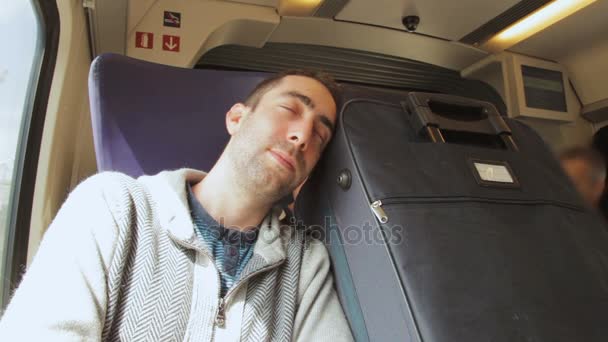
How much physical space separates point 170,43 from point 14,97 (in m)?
1.33

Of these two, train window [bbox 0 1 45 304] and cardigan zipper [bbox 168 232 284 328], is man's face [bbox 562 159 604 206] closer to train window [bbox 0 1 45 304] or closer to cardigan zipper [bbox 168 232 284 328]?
cardigan zipper [bbox 168 232 284 328]

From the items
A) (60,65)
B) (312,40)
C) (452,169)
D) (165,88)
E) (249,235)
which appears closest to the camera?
(452,169)

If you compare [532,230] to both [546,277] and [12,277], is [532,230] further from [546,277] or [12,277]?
[12,277]

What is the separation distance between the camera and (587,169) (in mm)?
1368

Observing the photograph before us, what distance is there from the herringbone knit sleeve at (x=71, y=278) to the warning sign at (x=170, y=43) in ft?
6.32

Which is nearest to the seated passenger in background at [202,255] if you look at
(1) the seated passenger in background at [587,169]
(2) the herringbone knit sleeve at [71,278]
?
(2) the herringbone knit sleeve at [71,278]

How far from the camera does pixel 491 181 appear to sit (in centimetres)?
87

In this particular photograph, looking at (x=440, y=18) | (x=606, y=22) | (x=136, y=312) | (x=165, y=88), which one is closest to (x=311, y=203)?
(x=136, y=312)

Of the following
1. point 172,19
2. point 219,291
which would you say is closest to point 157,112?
point 219,291

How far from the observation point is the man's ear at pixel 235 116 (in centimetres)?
117

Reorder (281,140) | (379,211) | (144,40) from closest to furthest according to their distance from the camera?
(379,211) → (281,140) → (144,40)

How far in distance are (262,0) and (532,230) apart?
2.33 meters

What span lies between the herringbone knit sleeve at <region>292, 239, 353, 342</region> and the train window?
3.41 feet

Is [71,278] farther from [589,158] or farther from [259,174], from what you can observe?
[589,158]
